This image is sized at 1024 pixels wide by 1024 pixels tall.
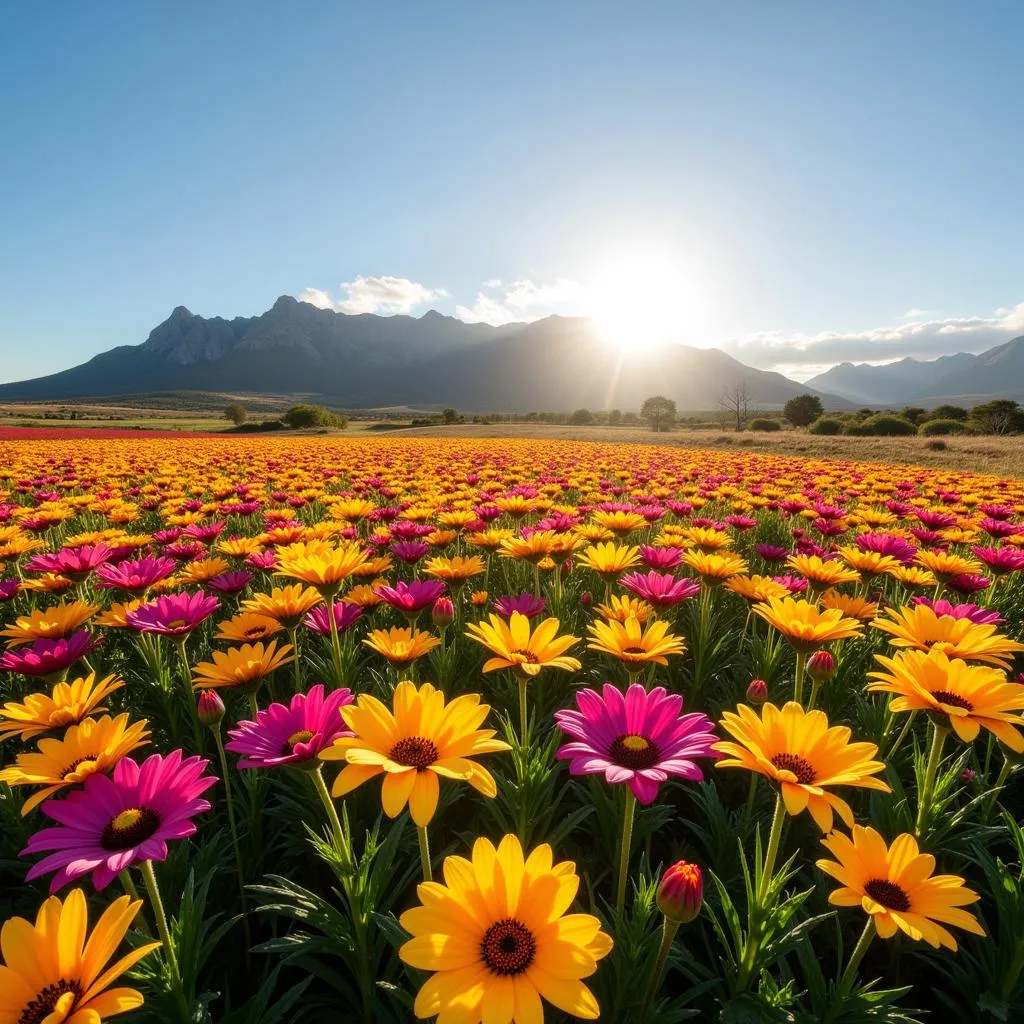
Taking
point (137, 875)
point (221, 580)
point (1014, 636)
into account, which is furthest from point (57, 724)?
point (1014, 636)

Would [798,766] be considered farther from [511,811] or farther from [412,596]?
[412,596]

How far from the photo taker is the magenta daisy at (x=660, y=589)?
223 centimetres

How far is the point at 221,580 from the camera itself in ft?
9.56

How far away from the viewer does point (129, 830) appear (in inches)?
42.4

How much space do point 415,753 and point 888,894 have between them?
1037 millimetres

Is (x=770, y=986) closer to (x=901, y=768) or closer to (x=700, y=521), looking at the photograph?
(x=901, y=768)

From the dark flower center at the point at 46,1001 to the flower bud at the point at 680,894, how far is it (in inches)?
37.5

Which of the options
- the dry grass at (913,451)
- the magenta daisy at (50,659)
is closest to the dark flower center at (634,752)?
the magenta daisy at (50,659)

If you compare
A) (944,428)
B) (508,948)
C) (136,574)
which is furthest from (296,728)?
(944,428)

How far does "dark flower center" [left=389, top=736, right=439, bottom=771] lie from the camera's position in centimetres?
114

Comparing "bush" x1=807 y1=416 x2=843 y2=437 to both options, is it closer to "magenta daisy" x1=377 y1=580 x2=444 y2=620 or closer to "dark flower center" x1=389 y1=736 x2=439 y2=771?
"magenta daisy" x1=377 y1=580 x2=444 y2=620

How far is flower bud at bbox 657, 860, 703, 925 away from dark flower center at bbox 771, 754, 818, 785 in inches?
15.2

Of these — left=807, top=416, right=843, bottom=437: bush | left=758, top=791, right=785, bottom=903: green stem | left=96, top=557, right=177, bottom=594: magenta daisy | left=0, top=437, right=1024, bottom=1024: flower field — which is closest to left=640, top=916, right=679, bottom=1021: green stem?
left=0, top=437, right=1024, bottom=1024: flower field

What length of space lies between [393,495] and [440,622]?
382cm
